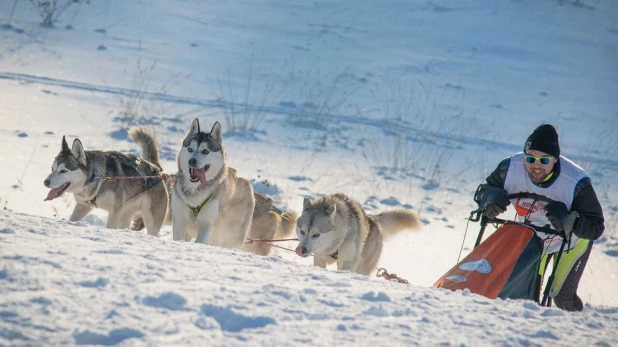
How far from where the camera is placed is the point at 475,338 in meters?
2.14

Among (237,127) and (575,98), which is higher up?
(575,98)

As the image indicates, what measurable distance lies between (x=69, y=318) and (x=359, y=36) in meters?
12.1

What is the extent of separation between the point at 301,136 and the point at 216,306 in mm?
6660

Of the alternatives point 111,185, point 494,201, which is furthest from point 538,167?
point 111,185

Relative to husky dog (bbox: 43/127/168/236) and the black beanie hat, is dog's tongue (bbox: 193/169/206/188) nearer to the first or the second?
husky dog (bbox: 43/127/168/236)

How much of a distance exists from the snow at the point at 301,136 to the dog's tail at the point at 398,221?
1.40ft

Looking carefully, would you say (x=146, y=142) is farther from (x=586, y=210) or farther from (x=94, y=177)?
(x=586, y=210)

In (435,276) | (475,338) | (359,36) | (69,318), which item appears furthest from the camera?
(359,36)

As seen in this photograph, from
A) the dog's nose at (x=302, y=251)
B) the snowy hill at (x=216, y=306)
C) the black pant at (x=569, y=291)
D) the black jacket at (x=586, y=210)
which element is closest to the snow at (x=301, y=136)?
the snowy hill at (x=216, y=306)

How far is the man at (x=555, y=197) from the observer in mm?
3359

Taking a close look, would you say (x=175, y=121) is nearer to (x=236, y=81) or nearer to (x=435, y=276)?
(x=236, y=81)

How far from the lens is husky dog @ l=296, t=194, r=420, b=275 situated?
4.57 meters

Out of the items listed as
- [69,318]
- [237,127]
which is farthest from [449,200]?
[69,318]

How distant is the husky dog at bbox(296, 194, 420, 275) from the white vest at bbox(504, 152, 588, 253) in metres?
1.36
